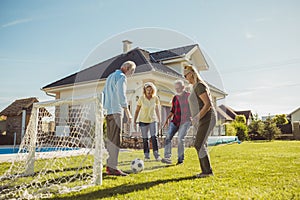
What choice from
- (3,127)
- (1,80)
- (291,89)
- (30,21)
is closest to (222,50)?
(30,21)

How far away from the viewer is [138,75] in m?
11.7

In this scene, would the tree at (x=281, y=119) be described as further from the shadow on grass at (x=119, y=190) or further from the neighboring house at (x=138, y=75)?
the shadow on grass at (x=119, y=190)

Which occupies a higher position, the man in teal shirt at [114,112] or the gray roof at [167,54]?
the gray roof at [167,54]

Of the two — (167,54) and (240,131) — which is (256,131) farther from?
(167,54)

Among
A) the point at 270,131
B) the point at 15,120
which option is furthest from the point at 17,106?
the point at 270,131

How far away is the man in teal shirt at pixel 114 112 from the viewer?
4020 mm

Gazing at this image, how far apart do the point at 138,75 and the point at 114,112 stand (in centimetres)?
774

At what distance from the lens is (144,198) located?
102 inches

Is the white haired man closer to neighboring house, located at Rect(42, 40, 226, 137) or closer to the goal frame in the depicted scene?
the goal frame

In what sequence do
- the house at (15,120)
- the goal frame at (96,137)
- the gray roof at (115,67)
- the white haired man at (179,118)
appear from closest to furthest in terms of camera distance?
the goal frame at (96,137) → the white haired man at (179,118) → the gray roof at (115,67) → the house at (15,120)

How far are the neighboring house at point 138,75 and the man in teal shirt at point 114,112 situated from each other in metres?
5.08

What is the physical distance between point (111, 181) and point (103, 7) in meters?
5.38

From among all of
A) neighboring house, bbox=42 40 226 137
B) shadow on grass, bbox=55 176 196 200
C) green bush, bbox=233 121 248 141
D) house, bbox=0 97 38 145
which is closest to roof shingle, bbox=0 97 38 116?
house, bbox=0 97 38 145

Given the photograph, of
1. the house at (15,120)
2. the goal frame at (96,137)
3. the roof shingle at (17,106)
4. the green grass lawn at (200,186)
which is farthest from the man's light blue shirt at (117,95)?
the roof shingle at (17,106)
